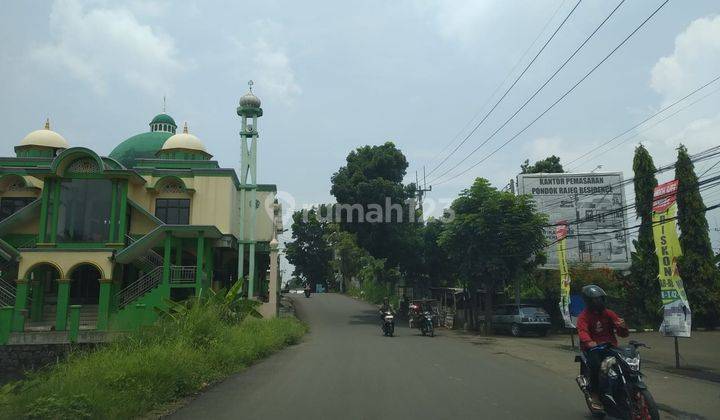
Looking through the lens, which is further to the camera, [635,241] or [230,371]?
[635,241]

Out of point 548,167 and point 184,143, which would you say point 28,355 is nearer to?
point 184,143

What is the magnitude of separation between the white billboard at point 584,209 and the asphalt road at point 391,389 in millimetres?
21162

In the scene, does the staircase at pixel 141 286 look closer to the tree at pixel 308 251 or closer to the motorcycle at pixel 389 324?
the motorcycle at pixel 389 324

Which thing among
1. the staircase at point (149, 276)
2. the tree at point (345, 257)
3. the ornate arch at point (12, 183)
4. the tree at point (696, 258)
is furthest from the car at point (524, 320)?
the tree at point (345, 257)

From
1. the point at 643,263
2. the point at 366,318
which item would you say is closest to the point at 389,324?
the point at 366,318

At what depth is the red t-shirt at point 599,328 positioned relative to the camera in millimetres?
6793

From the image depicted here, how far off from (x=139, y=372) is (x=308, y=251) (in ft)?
196

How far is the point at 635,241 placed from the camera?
29031 mm

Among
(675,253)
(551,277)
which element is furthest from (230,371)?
(551,277)

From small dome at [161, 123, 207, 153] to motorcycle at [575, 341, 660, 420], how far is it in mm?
27449

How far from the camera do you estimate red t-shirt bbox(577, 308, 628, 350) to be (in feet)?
22.3

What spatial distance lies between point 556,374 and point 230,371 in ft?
23.0

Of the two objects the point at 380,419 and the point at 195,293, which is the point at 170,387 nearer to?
the point at 380,419

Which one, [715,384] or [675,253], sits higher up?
[675,253]
